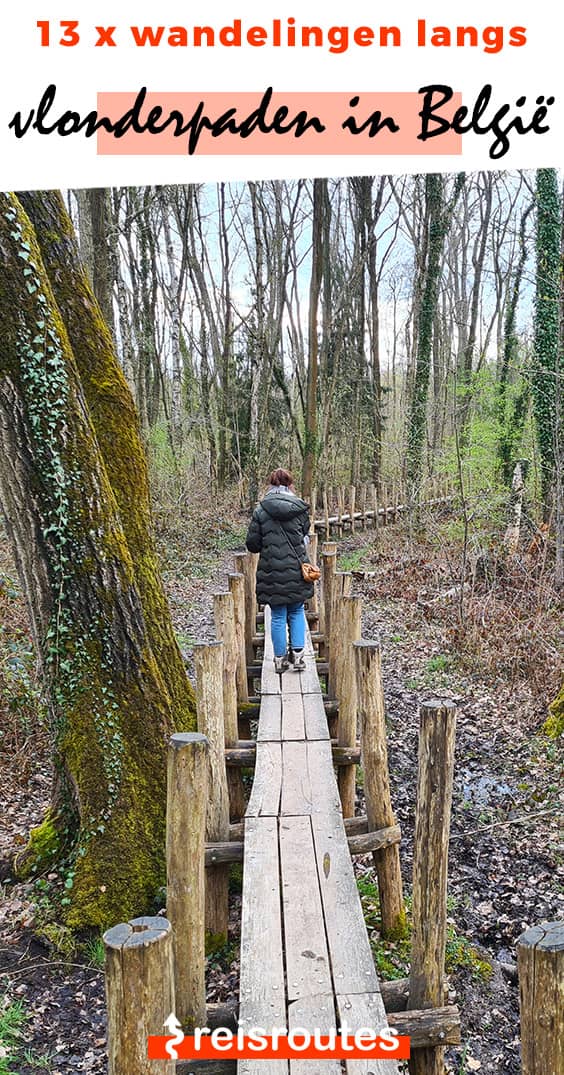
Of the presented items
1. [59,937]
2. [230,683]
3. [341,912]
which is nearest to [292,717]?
[230,683]

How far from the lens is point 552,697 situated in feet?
24.3

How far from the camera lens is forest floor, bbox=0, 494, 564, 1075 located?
143 inches

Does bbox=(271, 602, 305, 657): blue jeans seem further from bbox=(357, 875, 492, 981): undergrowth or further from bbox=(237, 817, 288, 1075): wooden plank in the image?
bbox=(237, 817, 288, 1075): wooden plank

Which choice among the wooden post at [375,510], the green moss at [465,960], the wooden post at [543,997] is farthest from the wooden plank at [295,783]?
the wooden post at [375,510]

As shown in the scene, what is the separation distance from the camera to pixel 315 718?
5449 millimetres

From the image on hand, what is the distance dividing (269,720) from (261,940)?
2362 millimetres

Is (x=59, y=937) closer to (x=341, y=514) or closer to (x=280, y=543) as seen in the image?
(x=280, y=543)

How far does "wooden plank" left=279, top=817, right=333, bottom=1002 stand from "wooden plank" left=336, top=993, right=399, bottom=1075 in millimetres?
85

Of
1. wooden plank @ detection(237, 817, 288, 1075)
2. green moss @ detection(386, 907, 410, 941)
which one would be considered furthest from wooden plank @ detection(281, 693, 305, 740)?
green moss @ detection(386, 907, 410, 941)

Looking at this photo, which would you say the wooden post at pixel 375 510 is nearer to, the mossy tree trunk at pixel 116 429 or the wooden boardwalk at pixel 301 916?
the mossy tree trunk at pixel 116 429

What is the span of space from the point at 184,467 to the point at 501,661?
13638mm

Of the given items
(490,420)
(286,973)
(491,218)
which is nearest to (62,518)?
(286,973)

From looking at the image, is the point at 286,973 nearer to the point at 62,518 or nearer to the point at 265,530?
the point at 62,518

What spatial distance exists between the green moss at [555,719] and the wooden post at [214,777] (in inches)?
149
